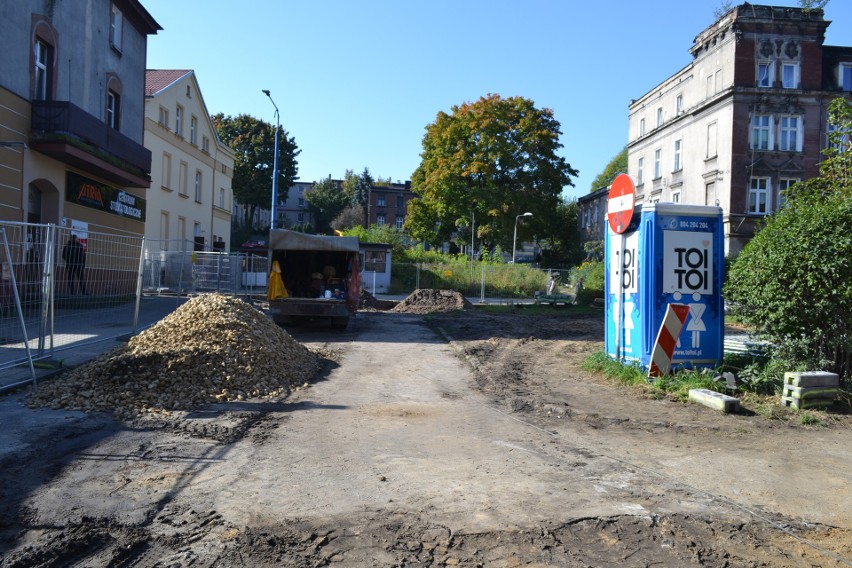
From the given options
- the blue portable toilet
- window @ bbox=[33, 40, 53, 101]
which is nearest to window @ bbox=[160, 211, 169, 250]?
window @ bbox=[33, 40, 53, 101]

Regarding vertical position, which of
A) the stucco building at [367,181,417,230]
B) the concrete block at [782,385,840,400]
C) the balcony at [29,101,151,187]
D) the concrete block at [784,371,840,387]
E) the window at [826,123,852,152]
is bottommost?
the concrete block at [782,385,840,400]

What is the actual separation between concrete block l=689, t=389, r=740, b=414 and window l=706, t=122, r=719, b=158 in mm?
34389

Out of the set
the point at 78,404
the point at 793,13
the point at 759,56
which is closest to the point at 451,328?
the point at 78,404

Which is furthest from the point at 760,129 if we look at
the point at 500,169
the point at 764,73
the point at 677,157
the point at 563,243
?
the point at 563,243

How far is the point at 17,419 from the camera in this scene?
6.91 metres

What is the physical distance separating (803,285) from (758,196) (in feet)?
109

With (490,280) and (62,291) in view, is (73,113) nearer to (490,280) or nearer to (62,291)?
(62,291)

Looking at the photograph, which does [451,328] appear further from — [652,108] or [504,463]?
[652,108]

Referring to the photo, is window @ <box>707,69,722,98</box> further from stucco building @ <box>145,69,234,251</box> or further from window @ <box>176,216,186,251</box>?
window @ <box>176,216,186,251</box>

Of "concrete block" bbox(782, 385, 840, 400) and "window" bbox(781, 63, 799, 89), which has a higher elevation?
"window" bbox(781, 63, 799, 89)

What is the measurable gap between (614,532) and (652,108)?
47.7 m

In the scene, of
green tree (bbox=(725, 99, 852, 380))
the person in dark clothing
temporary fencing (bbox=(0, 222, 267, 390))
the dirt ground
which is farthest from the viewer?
the person in dark clothing

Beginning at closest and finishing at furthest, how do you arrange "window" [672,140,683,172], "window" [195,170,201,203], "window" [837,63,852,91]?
"window" [837,63,852,91], "window" [195,170,201,203], "window" [672,140,683,172]

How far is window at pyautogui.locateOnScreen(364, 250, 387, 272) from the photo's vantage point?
4469cm
